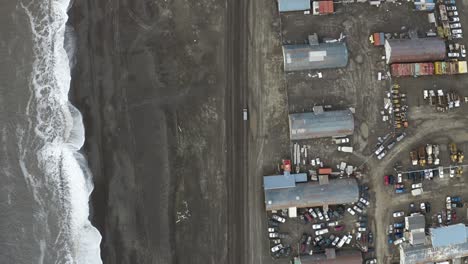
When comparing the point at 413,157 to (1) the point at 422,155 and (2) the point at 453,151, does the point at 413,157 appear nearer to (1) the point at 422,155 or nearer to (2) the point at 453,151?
(1) the point at 422,155

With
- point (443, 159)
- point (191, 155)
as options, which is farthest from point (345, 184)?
point (191, 155)

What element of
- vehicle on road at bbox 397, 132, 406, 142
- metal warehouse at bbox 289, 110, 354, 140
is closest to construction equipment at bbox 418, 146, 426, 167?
vehicle on road at bbox 397, 132, 406, 142

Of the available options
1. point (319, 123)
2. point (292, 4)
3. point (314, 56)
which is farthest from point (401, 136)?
point (292, 4)

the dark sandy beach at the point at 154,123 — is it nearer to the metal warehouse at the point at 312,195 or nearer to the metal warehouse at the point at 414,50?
the metal warehouse at the point at 312,195

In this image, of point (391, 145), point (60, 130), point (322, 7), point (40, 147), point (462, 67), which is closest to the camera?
point (40, 147)

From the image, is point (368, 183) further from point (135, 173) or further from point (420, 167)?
point (135, 173)

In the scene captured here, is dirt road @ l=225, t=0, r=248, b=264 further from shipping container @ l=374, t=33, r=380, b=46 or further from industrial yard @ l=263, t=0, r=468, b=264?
shipping container @ l=374, t=33, r=380, b=46

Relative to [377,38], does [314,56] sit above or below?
below
